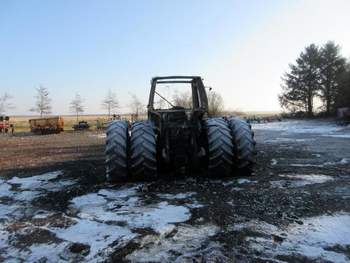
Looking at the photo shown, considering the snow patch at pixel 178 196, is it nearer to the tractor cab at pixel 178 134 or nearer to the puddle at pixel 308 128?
the tractor cab at pixel 178 134

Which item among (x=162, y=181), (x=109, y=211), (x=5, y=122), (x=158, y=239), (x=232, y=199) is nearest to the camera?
(x=158, y=239)

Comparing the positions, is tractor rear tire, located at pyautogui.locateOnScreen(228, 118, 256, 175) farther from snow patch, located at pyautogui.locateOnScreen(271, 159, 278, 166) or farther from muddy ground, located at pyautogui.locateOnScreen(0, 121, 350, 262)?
snow patch, located at pyautogui.locateOnScreen(271, 159, 278, 166)

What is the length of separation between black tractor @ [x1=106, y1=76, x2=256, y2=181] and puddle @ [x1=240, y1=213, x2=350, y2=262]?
9.34 feet

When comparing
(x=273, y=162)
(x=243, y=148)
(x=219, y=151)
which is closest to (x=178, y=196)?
(x=219, y=151)

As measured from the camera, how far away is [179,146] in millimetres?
8203

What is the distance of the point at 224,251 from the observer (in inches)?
165

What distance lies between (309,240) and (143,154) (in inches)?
153

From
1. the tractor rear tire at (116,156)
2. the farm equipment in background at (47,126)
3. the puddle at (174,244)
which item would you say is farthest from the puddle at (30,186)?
the farm equipment in background at (47,126)

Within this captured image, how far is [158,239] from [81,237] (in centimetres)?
86

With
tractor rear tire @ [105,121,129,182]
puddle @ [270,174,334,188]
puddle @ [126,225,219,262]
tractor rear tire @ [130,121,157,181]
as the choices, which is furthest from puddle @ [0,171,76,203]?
puddle @ [270,174,334,188]

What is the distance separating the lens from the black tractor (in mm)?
7840

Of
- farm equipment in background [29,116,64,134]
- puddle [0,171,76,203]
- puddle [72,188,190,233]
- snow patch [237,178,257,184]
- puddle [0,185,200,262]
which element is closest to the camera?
puddle [0,185,200,262]

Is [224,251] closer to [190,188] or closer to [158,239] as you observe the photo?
[158,239]

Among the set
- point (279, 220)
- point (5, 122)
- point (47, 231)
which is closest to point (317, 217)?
point (279, 220)
